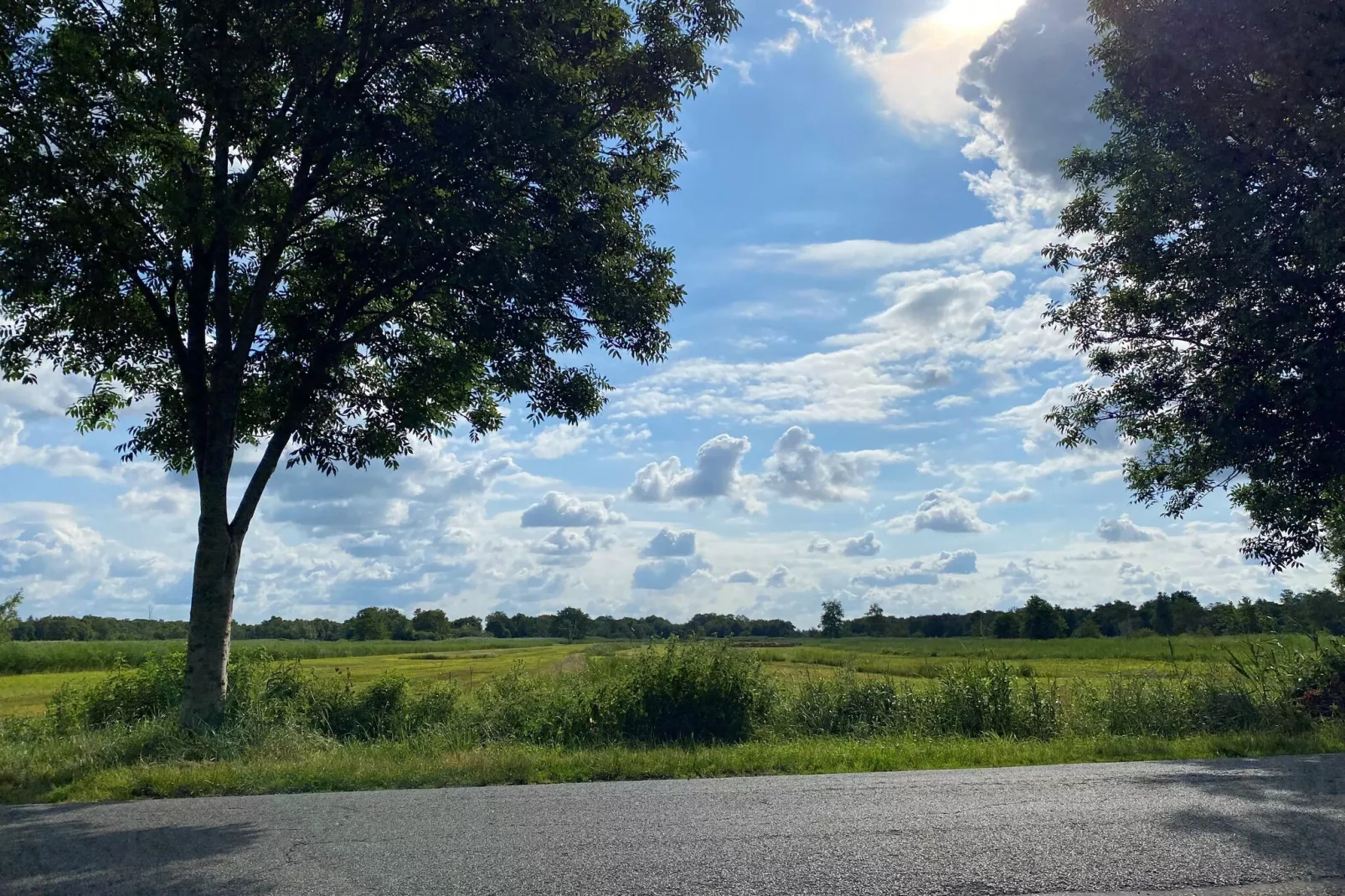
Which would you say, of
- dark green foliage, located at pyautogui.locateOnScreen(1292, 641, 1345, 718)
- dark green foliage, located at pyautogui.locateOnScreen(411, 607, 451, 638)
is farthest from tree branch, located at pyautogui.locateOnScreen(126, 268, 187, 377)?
dark green foliage, located at pyautogui.locateOnScreen(411, 607, 451, 638)

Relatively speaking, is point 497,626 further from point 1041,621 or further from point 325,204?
point 325,204

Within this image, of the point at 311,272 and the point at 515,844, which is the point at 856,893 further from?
the point at 311,272

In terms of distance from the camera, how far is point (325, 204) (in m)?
11.3

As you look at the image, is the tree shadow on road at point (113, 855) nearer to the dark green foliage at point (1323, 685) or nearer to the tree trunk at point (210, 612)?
the tree trunk at point (210, 612)

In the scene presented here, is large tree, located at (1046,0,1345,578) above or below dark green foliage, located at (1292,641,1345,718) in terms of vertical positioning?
above

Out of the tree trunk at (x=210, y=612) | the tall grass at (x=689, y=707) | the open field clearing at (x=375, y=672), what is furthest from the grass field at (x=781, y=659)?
the tree trunk at (x=210, y=612)

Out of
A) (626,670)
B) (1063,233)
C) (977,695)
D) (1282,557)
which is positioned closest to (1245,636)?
(1282,557)

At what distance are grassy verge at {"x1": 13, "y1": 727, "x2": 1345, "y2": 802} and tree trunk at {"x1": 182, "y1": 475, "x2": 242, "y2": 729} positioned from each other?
1.70 metres

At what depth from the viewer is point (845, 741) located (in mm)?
11836

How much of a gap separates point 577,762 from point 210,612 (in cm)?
488

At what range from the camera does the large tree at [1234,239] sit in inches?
503

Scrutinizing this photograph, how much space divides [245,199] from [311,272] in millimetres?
2001

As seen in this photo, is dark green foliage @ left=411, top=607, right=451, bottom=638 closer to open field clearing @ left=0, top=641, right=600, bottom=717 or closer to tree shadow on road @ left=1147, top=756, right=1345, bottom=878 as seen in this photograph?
open field clearing @ left=0, top=641, right=600, bottom=717

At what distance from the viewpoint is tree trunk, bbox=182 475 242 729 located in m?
10.5
